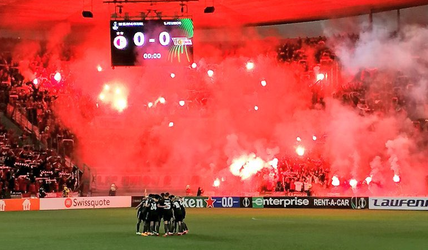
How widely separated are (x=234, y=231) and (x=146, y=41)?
360 inches

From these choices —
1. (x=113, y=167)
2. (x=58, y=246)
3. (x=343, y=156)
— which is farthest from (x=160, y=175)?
(x=58, y=246)

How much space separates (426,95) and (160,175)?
15.8 m

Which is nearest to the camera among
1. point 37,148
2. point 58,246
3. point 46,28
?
point 58,246

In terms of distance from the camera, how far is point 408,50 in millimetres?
38812

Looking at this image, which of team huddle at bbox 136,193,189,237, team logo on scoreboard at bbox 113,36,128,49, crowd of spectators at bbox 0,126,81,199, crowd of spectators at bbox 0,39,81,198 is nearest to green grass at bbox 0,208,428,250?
team huddle at bbox 136,193,189,237

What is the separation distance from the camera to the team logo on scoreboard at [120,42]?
29500 millimetres

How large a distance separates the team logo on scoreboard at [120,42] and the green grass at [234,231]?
23.0ft

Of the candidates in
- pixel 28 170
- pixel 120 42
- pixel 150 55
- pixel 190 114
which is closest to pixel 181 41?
pixel 150 55

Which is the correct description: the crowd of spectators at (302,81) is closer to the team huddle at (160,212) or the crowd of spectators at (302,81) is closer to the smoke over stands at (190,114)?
the smoke over stands at (190,114)

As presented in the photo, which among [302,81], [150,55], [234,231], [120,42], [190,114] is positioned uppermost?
[302,81]

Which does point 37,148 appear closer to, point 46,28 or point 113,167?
point 113,167

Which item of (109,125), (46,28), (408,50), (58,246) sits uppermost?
(46,28)

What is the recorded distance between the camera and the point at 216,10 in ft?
134

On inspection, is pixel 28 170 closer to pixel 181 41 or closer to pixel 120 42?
pixel 120 42
